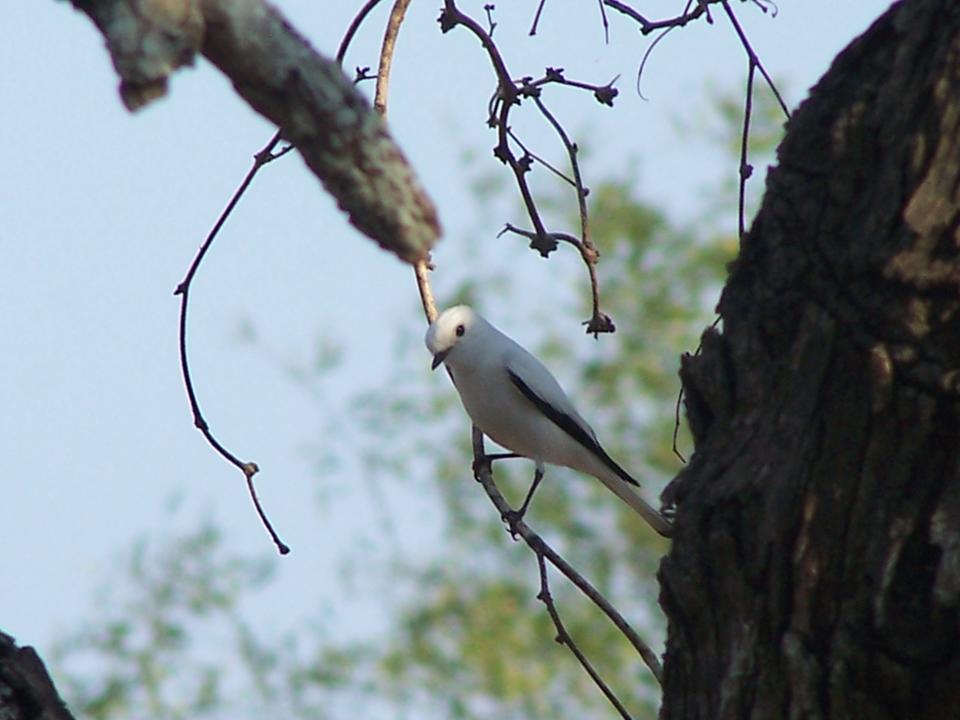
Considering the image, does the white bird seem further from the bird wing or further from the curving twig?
the curving twig

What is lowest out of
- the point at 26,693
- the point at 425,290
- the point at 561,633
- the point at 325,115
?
the point at 26,693

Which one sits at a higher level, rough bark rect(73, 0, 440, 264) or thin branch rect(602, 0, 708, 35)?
thin branch rect(602, 0, 708, 35)

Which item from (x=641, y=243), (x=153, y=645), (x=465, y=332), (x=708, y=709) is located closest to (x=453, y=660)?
(x=153, y=645)

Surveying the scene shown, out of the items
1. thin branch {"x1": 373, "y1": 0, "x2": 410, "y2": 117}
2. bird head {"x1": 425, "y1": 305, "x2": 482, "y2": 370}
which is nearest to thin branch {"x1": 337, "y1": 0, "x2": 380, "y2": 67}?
thin branch {"x1": 373, "y1": 0, "x2": 410, "y2": 117}

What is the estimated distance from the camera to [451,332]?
6621mm

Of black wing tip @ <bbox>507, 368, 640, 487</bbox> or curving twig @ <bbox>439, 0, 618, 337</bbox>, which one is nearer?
curving twig @ <bbox>439, 0, 618, 337</bbox>

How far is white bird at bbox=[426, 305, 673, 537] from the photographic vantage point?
677 cm

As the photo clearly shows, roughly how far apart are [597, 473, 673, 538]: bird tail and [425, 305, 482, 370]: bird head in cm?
89

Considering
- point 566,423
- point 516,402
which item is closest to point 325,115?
point 516,402

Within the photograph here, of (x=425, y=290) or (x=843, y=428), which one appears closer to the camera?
(x=843, y=428)

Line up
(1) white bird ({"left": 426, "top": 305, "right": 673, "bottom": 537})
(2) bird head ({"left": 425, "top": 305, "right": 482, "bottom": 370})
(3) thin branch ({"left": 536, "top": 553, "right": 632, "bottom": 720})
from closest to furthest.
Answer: (3) thin branch ({"left": 536, "top": 553, "right": 632, "bottom": 720}) < (2) bird head ({"left": 425, "top": 305, "right": 482, "bottom": 370}) < (1) white bird ({"left": 426, "top": 305, "right": 673, "bottom": 537})

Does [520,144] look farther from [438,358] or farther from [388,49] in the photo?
[438,358]

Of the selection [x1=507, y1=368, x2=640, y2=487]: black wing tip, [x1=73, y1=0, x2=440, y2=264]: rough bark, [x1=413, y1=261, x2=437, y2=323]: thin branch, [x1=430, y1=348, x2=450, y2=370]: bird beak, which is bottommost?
[x1=73, y1=0, x2=440, y2=264]: rough bark

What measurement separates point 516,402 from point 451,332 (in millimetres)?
445
